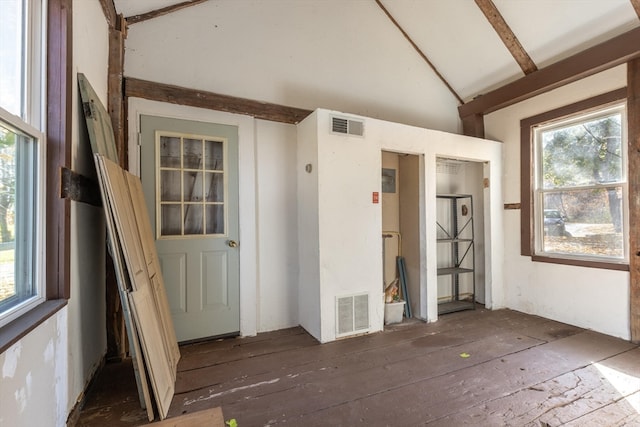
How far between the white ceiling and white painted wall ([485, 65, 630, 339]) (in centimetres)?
42

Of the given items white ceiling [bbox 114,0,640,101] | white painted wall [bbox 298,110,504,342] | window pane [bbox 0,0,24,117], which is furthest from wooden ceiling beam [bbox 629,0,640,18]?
window pane [bbox 0,0,24,117]

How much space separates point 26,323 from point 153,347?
80cm

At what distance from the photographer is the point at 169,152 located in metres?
2.80

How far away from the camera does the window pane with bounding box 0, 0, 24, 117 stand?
1263 millimetres

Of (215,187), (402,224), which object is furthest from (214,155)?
(402,224)

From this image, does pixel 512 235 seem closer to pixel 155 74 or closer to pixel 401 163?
pixel 401 163

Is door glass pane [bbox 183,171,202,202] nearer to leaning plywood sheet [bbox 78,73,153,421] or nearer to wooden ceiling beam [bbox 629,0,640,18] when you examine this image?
leaning plywood sheet [bbox 78,73,153,421]

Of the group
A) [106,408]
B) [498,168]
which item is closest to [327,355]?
[106,408]

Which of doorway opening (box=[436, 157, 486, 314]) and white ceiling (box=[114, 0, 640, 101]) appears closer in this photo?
white ceiling (box=[114, 0, 640, 101])

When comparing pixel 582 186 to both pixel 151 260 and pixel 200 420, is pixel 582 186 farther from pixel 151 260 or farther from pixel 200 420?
pixel 151 260

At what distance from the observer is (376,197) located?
3.19m

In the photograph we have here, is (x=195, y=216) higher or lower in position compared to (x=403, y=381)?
higher

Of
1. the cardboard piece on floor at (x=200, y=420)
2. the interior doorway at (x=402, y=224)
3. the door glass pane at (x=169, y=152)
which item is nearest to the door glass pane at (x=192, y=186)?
the door glass pane at (x=169, y=152)

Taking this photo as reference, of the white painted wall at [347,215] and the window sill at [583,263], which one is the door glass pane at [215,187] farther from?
the window sill at [583,263]
